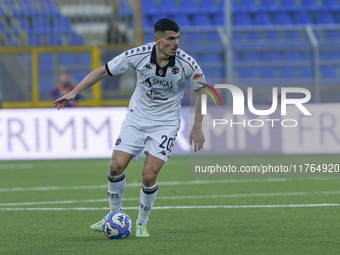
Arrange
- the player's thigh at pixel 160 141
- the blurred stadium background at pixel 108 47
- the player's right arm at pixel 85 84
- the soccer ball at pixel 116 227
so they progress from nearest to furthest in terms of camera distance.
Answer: the soccer ball at pixel 116 227, the player's right arm at pixel 85 84, the player's thigh at pixel 160 141, the blurred stadium background at pixel 108 47

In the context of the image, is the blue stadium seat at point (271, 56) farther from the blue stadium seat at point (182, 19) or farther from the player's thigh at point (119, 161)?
the player's thigh at point (119, 161)

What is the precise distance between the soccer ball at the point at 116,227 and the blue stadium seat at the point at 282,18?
1843 cm

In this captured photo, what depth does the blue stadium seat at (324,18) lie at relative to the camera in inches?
910

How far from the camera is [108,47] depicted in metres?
17.0

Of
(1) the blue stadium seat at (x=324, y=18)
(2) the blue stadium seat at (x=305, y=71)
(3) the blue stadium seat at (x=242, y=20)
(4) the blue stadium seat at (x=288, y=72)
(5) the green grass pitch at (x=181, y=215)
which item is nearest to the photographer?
(5) the green grass pitch at (x=181, y=215)

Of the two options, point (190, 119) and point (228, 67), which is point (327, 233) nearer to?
point (190, 119)

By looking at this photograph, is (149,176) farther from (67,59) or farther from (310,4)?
(310,4)

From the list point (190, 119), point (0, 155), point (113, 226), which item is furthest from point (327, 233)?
point (0, 155)

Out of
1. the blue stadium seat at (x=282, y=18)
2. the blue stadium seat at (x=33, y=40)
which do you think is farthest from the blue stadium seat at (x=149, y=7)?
the blue stadium seat at (x=33, y=40)

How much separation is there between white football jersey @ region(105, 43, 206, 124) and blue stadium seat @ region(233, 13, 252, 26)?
17.5m

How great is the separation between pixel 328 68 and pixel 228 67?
2.69m

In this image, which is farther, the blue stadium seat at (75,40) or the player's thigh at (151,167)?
the blue stadium seat at (75,40)

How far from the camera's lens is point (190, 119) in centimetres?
1497

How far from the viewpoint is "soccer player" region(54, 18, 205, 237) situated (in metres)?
5.93
